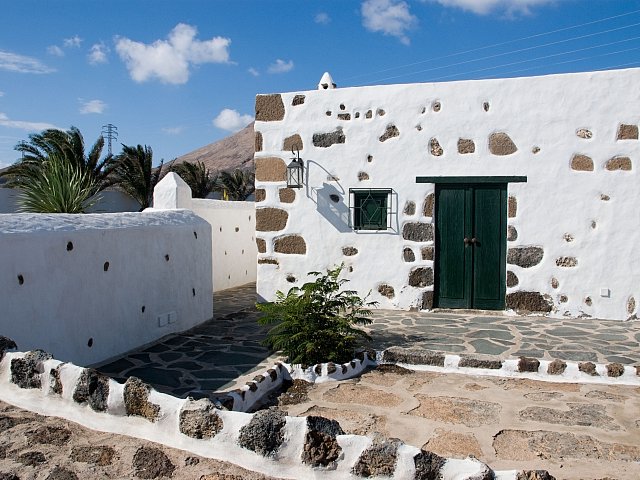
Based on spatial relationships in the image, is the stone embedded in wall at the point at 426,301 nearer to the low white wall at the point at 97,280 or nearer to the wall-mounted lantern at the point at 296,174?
the wall-mounted lantern at the point at 296,174

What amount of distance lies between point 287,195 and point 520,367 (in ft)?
13.7

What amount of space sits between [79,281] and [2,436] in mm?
2461

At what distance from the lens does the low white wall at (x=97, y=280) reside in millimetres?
4070

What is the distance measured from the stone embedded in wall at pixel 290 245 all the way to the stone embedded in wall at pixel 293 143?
1.26 meters

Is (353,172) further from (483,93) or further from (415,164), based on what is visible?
(483,93)

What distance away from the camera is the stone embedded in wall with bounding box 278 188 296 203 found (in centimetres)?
780

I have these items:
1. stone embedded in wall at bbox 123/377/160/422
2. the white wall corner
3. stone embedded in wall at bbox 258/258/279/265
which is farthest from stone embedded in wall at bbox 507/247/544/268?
stone embedded in wall at bbox 123/377/160/422

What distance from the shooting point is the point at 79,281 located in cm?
464

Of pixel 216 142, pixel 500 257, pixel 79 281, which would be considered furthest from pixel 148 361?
pixel 216 142

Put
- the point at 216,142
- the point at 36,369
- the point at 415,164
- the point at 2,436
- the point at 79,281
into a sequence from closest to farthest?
1. the point at 2,436
2. the point at 36,369
3. the point at 79,281
4. the point at 415,164
5. the point at 216,142

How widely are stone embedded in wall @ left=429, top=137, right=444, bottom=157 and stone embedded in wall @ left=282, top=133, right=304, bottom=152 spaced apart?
181cm

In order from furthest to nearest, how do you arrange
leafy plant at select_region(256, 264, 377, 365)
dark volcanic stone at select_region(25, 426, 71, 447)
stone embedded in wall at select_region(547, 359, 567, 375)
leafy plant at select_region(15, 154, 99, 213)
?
leafy plant at select_region(15, 154, 99, 213) < leafy plant at select_region(256, 264, 377, 365) < stone embedded in wall at select_region(547, 359, 567, 375) < dark volcanic stone at select_region(25, 426, 71, 447)

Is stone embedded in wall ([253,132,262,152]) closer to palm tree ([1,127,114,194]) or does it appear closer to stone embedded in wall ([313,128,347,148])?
stone embedded in wall ([313,128,347,148])

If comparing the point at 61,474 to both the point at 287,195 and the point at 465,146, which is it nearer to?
the point at 287,195
